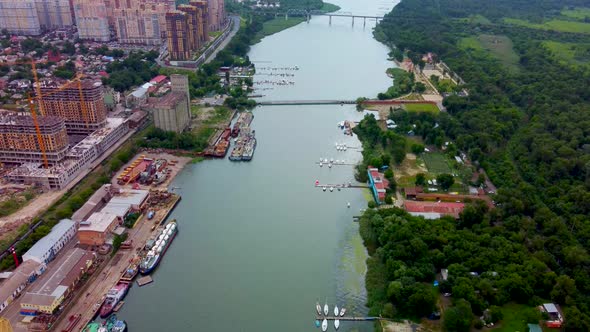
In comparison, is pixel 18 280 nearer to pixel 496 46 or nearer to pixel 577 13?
pixel 496 46

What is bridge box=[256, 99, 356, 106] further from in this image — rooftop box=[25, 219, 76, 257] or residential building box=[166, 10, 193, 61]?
rooftop box=[25, 219, 76, 257]

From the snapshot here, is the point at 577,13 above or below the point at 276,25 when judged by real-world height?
above

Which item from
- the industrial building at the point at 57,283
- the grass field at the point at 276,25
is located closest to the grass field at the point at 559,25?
the grass field at the point at 276,25

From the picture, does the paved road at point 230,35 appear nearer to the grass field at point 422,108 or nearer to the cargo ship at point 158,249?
the grass field at point 422,108

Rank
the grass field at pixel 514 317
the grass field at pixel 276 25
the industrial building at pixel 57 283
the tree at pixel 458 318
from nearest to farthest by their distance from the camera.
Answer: the tree at pixel 458 318 → the grass field at pixel 514 317 → the industrial building at pixel 57 283 → the grass field at pixel 276 25

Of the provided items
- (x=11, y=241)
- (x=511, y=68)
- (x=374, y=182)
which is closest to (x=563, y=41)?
(x=511, y=68)

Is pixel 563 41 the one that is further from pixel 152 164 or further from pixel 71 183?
pixel 71 183

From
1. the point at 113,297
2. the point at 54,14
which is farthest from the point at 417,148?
the point at 54,14
